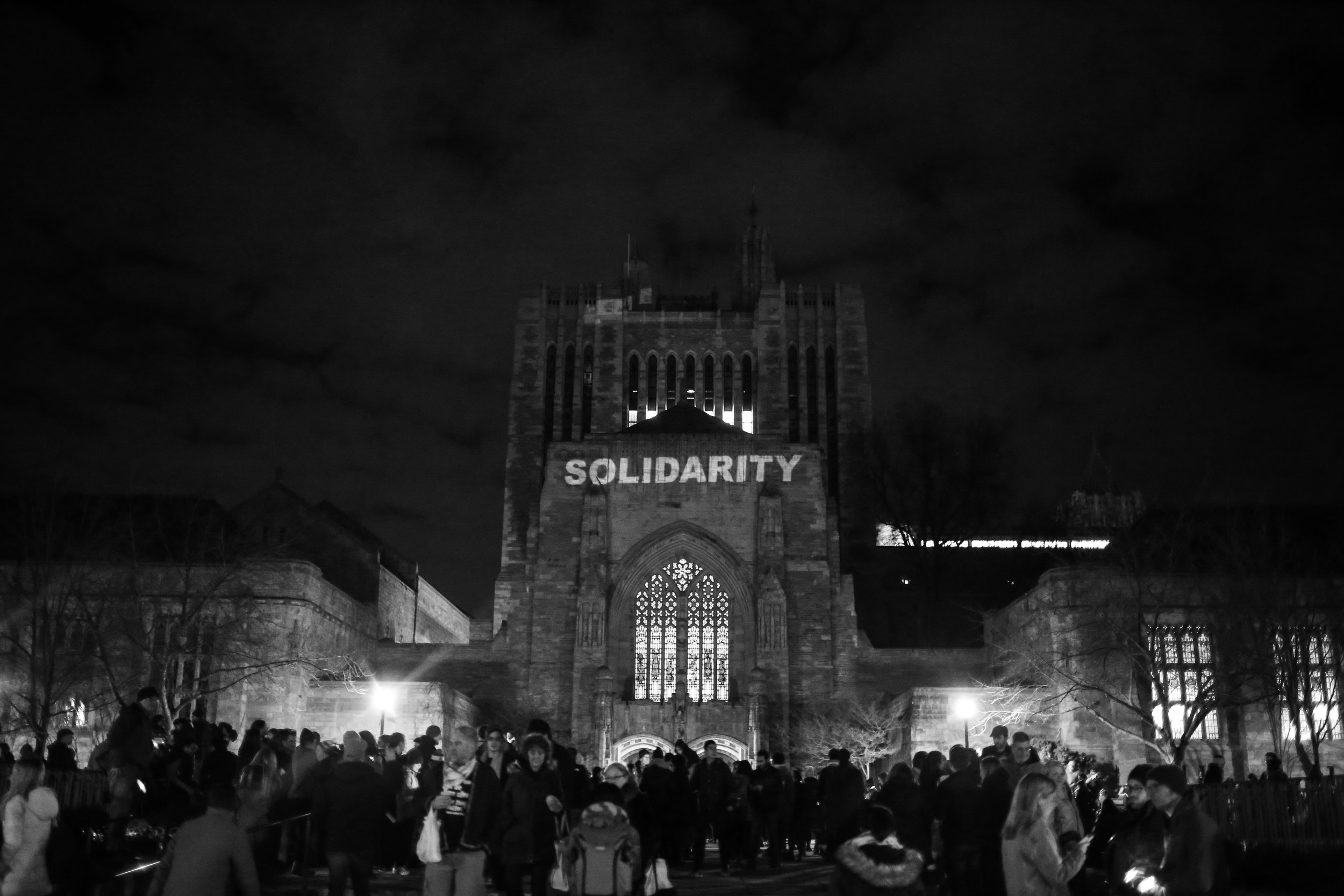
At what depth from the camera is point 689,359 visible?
70125 millimetres

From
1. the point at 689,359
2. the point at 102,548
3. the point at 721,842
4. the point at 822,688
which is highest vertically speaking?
the point at 689,359

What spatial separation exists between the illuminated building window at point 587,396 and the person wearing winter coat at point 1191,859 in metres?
59.1

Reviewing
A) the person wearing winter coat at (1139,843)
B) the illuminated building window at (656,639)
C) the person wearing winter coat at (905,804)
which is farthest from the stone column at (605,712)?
the person wearing winter coat at (1139,843)

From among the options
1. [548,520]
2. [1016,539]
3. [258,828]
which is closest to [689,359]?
[1016,539]

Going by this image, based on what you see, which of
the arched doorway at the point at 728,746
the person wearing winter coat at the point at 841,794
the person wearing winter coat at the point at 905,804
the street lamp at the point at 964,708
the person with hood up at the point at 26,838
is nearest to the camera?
the person with hood up at the point at 26,838

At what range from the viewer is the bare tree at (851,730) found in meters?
41.5

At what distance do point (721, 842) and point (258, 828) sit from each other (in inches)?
303

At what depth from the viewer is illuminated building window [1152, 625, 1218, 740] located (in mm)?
37188

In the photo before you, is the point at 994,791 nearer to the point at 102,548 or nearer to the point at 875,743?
the point at 875,743

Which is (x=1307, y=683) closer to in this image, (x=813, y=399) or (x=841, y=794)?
(x=841, y=794)

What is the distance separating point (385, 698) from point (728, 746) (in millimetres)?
10810

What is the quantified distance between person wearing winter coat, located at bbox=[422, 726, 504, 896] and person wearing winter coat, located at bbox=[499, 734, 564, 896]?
0.41 ft

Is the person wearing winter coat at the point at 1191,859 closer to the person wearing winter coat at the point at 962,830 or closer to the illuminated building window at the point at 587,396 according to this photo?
the person wearing winter coat at the point at 962,830

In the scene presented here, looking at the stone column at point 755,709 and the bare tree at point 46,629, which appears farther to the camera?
the stone column at point 755,709
